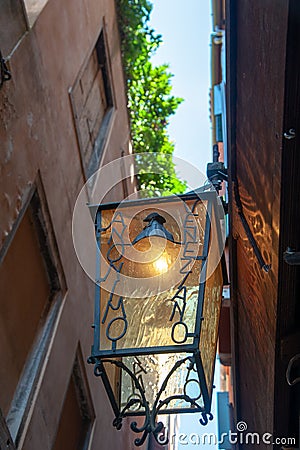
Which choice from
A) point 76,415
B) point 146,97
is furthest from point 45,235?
point 146,97

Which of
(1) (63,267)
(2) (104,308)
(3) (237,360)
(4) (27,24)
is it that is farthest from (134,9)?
(2) (104,308)

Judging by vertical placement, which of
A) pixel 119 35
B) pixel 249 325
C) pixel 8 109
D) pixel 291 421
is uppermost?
pixel 119 35

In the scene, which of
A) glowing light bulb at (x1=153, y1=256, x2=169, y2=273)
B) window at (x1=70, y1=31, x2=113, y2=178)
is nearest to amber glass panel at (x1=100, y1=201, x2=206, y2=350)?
glowing light bulb at (x1=153, y1=256, x2=169, y2=273)

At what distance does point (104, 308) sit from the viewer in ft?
11.0

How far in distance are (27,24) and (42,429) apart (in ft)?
11.3

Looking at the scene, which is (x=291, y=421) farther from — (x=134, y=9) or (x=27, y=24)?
(x=134, y=9)

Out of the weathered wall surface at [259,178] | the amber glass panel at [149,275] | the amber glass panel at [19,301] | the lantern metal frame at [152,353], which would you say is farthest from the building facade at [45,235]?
the weathered wall surface at [259,178]

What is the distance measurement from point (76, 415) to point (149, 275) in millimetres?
2727

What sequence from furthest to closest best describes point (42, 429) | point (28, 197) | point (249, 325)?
point (28, 197)
point (42, 429)
point (249, 325)

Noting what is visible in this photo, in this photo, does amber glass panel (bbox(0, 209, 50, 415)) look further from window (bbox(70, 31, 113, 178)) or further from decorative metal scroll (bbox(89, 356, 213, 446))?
window (bbox(70, 31, 113, 178))

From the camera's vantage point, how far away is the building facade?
4324 mm

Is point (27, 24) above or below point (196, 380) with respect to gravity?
above

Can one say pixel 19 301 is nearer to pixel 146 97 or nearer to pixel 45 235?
pixel 45 235

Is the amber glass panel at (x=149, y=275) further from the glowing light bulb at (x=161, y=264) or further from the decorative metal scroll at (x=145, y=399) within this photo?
the decorative metal scroll at (x=145, y=399)
